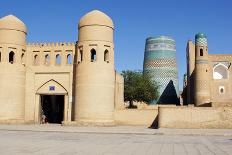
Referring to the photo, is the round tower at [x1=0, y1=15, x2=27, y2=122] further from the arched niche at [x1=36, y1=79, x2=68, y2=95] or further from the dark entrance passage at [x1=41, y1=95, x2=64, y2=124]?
the dark entrance passage at [x1=41, y1=95, x2=64, y2=124]

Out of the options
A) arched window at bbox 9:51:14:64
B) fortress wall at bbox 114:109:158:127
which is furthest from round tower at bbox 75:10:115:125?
arched window at bbox 9:51:14:64

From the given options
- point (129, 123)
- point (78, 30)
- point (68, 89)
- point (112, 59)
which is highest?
point (78, 30)

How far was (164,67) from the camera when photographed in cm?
6091

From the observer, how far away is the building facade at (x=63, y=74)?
1133 inches

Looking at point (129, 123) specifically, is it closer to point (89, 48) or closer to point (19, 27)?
point (89, 48)

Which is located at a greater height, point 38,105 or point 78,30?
point 78,30

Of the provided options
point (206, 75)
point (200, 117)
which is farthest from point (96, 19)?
point (206, 75)

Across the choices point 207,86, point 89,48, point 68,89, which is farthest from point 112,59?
point 207,86

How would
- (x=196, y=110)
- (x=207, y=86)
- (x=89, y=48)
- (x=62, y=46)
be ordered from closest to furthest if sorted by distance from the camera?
(x=196, y=110) → (x=89, y=48) → (x=62, y=46) → (x=207, y=86)

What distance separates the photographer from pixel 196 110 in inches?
1006

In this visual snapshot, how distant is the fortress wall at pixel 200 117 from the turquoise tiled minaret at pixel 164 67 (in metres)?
33.4

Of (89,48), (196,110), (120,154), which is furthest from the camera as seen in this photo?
(89,48)

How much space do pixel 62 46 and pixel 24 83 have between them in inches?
171

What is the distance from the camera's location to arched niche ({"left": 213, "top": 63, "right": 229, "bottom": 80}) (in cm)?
4953
